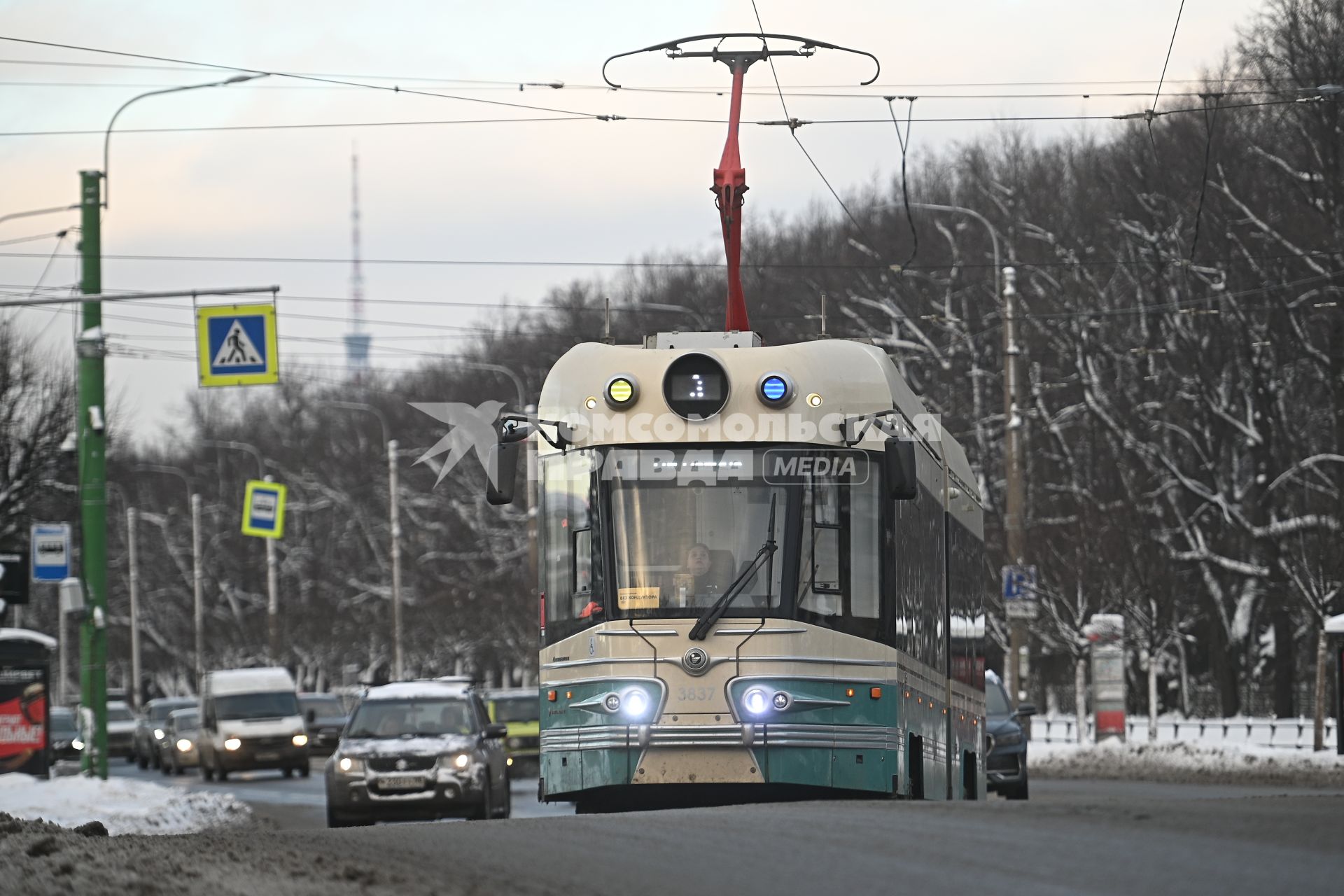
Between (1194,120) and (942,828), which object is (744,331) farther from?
(1194,120)

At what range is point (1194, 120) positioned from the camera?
42.7 meters

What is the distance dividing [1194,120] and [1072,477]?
8.34 metres

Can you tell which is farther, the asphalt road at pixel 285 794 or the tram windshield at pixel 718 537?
the asphalt road at pixel 285 794

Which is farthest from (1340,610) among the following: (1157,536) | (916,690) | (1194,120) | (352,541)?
(352,541)

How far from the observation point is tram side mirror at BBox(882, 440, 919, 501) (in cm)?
1319

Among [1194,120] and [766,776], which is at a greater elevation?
[1194,120]

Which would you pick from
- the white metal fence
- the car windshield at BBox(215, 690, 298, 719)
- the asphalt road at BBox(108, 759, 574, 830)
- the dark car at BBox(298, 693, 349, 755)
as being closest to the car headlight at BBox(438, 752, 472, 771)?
the asphalt road at BBox(108, 759, 574, 830)

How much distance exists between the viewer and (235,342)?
25.8 m

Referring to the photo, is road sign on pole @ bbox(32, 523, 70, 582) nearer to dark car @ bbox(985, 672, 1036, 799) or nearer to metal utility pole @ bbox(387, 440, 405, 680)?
dark car @ bbox(985, 672, 1036, 799)

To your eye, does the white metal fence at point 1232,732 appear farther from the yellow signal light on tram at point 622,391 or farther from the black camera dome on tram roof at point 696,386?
the yellow signal light on tram at point 622,391

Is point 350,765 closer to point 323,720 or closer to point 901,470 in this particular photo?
point 901,470

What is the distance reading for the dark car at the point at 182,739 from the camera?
149ft

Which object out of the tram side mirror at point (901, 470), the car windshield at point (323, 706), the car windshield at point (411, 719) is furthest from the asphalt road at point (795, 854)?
the car windshield at point (323, 706)

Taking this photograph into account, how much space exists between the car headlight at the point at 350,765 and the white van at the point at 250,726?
61.5 ft
